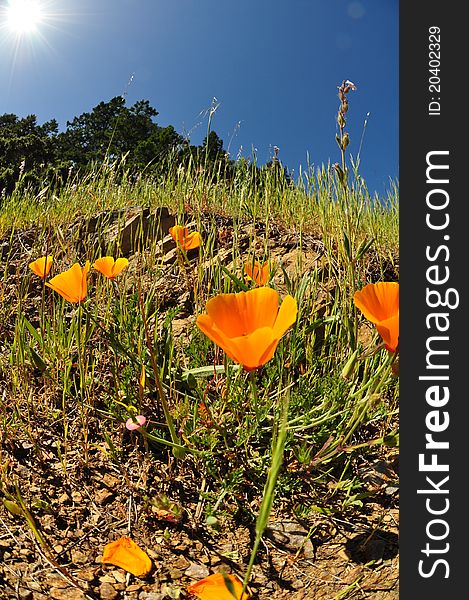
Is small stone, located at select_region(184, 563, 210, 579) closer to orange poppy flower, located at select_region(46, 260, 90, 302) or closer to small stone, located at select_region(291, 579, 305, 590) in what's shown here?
small stone, located at select_region(291, 579, 305, 590)

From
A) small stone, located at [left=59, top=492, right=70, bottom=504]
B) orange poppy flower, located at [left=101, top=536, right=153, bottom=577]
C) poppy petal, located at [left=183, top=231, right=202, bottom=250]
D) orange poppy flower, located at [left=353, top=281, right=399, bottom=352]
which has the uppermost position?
poppy petal, located at [left=183, top=231, right=202, bottom=250]

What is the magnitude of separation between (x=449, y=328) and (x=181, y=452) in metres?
0.63

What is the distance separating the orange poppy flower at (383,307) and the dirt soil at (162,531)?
0.48 meters

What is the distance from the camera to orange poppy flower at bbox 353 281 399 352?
0.87 meters

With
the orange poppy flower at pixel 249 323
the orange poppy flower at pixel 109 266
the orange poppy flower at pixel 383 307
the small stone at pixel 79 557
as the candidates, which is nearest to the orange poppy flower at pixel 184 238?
the orange poppy flower at pixel 109 266

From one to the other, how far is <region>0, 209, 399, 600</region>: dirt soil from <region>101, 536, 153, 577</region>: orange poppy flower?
0.02m

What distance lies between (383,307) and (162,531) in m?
0.75

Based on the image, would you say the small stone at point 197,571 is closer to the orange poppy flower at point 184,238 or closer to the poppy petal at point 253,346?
the poppy petal at point 253,346

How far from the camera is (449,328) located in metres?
0.92

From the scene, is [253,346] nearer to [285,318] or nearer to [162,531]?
[285,318]

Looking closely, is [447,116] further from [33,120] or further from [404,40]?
[33,120]

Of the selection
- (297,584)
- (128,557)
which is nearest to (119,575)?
(128,557)

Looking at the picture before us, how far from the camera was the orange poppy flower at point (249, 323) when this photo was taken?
0.81 metres

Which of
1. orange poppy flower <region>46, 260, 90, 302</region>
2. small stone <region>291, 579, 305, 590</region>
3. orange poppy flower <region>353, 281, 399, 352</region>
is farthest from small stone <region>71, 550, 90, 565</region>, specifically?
orange poppy flower <region>353, 281, 399, 352</region>
